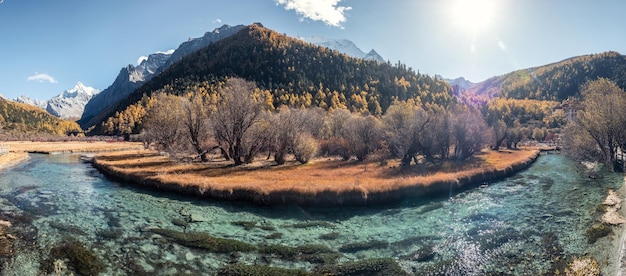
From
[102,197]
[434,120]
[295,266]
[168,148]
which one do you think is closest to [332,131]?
[434,120]

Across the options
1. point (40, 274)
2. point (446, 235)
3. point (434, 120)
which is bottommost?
point (446, 235)

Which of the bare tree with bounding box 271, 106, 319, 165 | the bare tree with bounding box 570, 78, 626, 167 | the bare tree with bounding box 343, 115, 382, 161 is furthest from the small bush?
the bare tree with bounding box 570, 78, 626, 167

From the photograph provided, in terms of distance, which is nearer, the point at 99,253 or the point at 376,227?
the point at 99,253

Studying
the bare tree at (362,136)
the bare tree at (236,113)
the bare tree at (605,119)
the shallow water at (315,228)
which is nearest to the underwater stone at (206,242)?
the shallow water at (315,228)

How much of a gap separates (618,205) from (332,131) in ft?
225

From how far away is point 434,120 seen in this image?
6222 cm

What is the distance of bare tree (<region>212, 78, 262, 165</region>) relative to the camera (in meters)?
49.4

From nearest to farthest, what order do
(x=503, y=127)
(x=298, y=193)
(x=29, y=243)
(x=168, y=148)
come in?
(x=29, y=243) → (x=298, y=193) → (x=168, y=148) → (x=503, y=127)

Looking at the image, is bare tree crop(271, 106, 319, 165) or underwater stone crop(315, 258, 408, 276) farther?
bare tree crop(271, 106, 319, 165)

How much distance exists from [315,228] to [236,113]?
3058 cm

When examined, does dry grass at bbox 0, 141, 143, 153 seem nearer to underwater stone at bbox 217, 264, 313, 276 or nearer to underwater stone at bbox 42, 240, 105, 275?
underwater stone at bbox 42, 240, 105, 275

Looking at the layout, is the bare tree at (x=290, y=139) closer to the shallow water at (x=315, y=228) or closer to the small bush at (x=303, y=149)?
the small bush at (x=303, y=149)

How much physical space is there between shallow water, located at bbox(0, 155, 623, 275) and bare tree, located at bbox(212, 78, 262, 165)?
17.7 meters

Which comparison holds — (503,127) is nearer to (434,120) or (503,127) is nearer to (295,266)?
(434,120)
